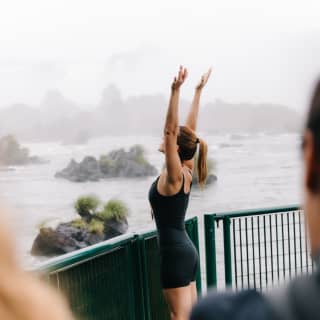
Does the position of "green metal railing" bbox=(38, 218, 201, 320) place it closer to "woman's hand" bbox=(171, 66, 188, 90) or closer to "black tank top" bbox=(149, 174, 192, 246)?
"black tank top" bbox=(149, 174, 192, 246)

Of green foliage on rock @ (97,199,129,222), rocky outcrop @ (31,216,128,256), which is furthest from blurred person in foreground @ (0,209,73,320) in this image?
green foliage on rock @ (97,199,129,222)

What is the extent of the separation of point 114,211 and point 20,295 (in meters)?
9.25

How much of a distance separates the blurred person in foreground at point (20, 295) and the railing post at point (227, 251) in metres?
3.50

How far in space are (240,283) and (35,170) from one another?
22.8 feet

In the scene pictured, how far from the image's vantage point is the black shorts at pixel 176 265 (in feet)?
11.4

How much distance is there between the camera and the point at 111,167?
11.3 metres

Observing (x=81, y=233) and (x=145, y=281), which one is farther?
(x=81, y=233)

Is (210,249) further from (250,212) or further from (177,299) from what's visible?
(177,299)

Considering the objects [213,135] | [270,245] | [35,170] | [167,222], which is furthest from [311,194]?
[35,170]

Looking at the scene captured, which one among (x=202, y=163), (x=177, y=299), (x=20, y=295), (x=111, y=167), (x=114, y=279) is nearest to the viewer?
(x=20, y=295)

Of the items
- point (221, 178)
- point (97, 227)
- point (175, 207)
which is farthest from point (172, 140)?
point (221, 178)

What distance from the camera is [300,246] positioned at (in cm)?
448

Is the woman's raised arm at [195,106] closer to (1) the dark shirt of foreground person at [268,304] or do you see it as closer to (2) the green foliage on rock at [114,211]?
(1) the dark shirt of foreground person at [268,304]

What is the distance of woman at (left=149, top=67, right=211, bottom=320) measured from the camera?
331cm
